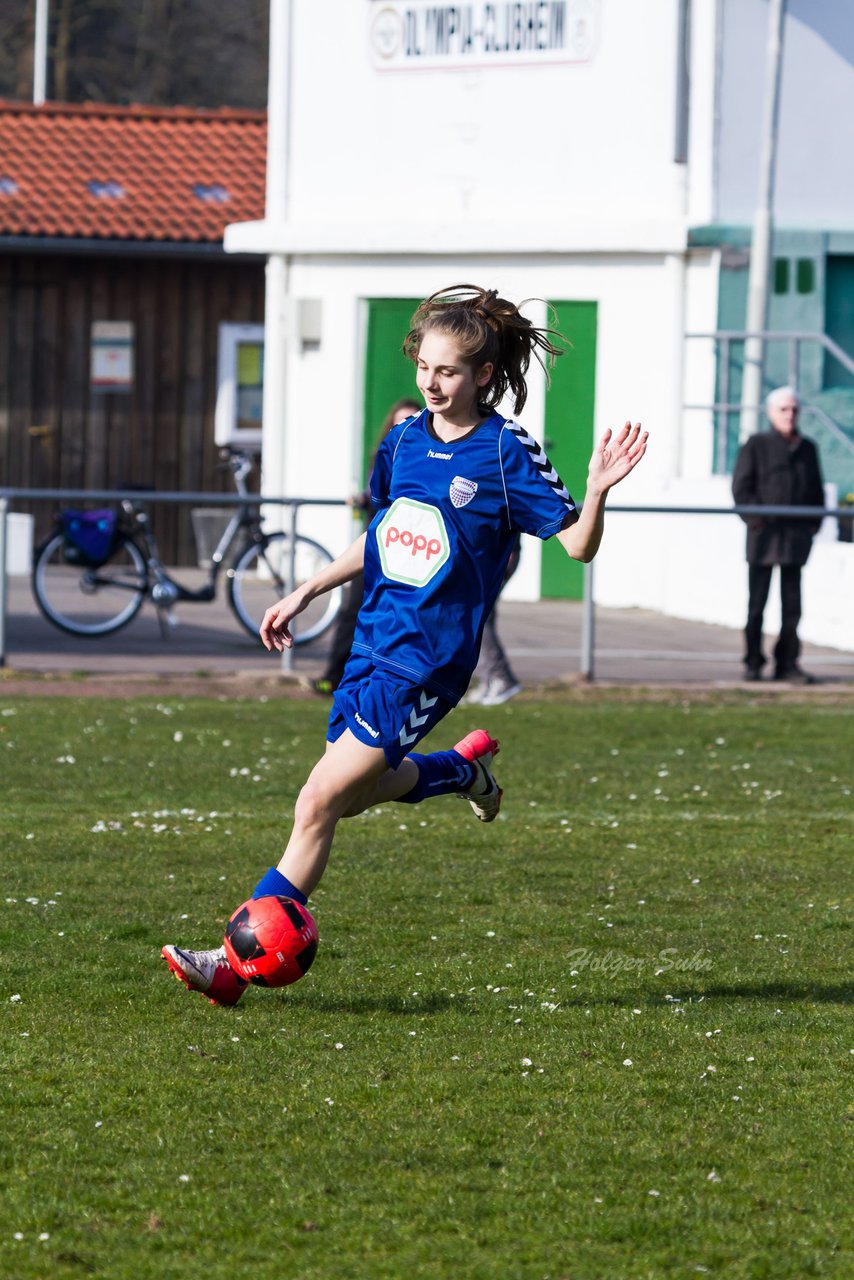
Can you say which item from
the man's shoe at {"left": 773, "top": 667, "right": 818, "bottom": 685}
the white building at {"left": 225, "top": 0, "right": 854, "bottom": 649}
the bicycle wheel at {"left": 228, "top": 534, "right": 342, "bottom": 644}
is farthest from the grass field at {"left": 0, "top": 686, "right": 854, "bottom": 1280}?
the white building at {"left": 225, "top": 0, "right": 854, "bottom": 649}

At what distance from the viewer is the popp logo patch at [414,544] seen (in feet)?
18.0

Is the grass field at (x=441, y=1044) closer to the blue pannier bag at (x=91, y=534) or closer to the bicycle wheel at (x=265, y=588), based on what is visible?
the bicycle wheel at (x=265, y=588)

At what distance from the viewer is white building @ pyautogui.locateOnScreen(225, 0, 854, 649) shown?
65.8 ft

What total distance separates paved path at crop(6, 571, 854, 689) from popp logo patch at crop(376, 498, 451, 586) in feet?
28.4

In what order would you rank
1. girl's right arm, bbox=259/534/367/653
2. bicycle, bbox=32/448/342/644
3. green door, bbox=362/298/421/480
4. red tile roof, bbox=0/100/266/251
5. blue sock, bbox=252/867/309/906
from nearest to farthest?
blue sock, bbox=252/867/309/906 → girl's right arm, bbox=259/534/367/653 → bicycle, bbox=32/448/342/644 → green door, bbox=362/298/421/480 → red tile roof, bbox=0/100/266/251

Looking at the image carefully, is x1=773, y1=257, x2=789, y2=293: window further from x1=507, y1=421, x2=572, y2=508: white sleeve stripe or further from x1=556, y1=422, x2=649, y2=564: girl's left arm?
x1=556, y1=422, x2=649, y2=564: girl's left arm

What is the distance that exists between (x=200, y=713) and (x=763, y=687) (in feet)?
13.2

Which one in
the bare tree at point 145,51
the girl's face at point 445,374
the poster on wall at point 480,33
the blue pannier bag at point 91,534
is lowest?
the blue pannier bag at point 91,534

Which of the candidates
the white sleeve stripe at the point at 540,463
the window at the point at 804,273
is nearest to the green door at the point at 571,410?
the window at the point at 804,273

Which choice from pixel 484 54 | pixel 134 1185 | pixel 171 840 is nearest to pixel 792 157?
pixel 484 54

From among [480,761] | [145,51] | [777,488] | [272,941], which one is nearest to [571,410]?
[777,488]

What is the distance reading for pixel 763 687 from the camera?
1429 centimetres

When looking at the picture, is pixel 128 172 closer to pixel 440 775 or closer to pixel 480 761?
pixel 480 761

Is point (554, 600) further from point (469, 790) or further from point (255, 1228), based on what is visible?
point (255, 1228)
